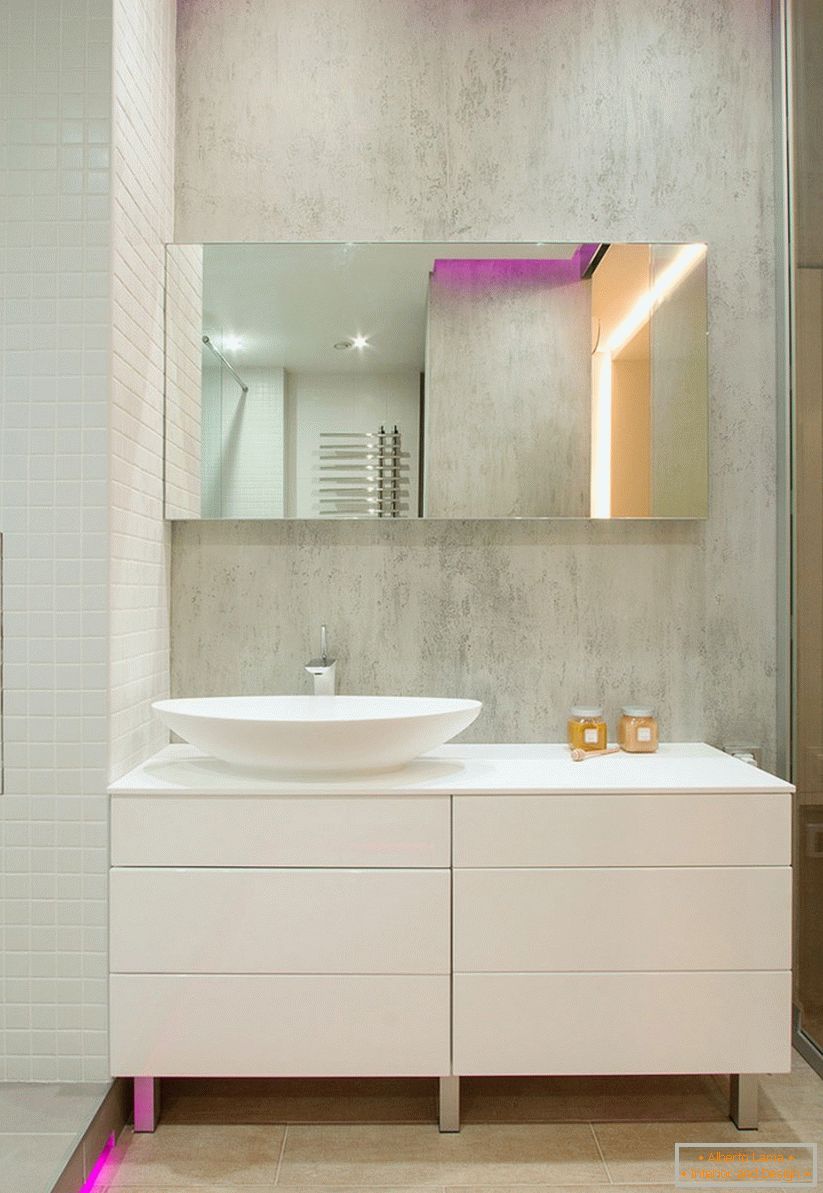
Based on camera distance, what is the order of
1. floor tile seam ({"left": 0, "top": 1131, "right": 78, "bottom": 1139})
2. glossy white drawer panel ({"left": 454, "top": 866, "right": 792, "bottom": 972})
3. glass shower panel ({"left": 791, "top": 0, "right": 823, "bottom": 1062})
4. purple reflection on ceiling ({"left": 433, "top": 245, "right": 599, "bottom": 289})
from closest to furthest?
floor tile seam ({"left": 0, "top": 1131, "right": 78, "bottom": 1139}) → glossy white drawer panel ({"left": 454, "top": 866, "right": 792, "bottom": 972}) → glass shower panel ({"left": 791, "top": 0, "right": 823, "bottom": 1062}) → purple reflection on ceiling ({"left": 433, "top": 245, "right": 599, "bottom": 289})

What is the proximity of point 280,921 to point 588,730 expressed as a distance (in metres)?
0.86

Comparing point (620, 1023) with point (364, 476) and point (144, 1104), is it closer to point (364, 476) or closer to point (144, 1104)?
point (144, 1104)

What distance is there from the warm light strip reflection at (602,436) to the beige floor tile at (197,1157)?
1612 mm

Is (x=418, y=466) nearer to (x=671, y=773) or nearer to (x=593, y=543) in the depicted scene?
(x=593, y=543)

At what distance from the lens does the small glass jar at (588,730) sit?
233 centimetres

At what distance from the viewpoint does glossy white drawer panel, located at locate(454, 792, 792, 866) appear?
6.48ft

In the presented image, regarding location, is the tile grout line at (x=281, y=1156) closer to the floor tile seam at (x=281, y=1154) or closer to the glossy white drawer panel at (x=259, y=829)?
the floor tile seam at (x=281, y=1154)

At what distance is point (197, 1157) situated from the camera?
1.94m

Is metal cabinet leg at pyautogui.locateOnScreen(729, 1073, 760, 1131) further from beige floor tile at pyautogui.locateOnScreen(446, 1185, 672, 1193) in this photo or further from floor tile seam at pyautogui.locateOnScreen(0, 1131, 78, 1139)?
floor tile seam at pyautogui.locateOnScreen(0, 1131, 78, 1139)

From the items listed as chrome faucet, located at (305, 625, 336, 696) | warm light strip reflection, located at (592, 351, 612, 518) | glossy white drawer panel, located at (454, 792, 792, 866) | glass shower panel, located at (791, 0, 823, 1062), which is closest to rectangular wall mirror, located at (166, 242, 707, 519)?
warm light strip reflection, located at (592, 351, 612, 518)

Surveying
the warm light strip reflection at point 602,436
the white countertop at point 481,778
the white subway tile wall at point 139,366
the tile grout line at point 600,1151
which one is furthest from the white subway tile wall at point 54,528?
the warm light strip reflection at point 602,436

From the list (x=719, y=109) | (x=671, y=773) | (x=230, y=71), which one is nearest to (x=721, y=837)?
(x=671, y=773)

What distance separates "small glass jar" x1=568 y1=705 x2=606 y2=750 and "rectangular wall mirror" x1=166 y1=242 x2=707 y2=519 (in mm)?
500

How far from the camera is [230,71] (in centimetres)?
252
